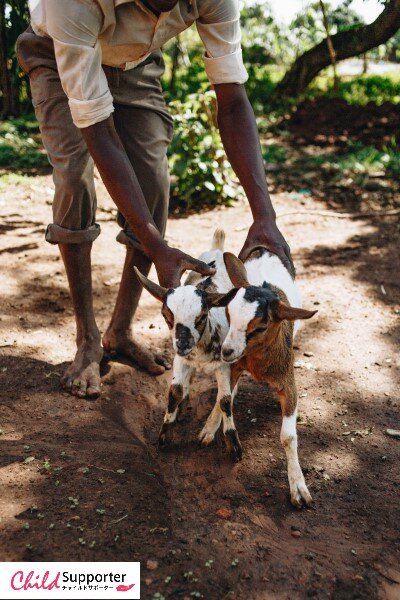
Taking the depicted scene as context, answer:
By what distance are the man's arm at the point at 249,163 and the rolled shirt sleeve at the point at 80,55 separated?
783mm

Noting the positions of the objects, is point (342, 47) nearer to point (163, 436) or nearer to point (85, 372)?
point (85, 372)

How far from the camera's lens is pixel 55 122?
3.67 m

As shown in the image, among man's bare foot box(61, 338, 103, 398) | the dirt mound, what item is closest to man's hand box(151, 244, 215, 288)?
man's bare foot box(61, 338, 103, 398)

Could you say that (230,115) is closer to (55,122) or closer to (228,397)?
(55,122)

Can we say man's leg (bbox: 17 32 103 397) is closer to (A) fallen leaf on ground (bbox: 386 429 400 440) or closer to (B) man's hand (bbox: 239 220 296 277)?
(B) man's hand (bbox: 239 220 296 277)

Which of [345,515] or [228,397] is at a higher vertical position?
[228,397]

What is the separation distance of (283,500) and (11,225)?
13.7ft

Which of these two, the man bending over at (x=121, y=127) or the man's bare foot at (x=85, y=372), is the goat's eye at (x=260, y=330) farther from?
the man's bare foot at (x=85, y=372)

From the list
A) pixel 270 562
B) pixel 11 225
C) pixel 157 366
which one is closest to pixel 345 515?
pixel 270 562

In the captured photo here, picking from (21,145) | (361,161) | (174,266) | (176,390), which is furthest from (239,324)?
(21,145)

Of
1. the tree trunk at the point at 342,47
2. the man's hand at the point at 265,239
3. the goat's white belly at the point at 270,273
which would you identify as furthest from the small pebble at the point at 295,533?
the tree trunk at the point at 342,47

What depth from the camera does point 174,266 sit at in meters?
3.16

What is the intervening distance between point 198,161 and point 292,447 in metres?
4.34

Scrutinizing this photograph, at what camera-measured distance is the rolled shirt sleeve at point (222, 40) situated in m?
3.51
